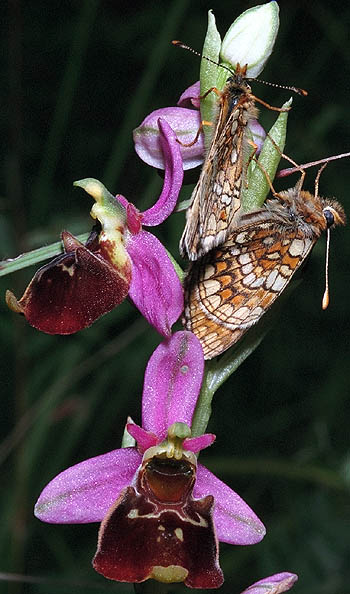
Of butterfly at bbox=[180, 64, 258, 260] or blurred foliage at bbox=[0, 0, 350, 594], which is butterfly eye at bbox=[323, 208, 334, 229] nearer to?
butterfly at bbox=[180, 64, 258, 260]

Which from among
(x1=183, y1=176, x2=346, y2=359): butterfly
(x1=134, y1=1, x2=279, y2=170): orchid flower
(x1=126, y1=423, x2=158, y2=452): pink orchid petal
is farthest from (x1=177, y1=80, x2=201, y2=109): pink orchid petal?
(x1=126, y1=423, x2=158, y2=452): pink orchid petal

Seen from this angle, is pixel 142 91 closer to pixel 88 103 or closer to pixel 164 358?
pixel 164 358

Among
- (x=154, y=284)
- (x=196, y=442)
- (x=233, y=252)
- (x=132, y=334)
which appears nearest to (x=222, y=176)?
(x=233, y=252)

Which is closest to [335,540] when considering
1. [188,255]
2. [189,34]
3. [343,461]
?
[343,461]

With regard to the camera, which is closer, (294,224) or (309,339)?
(294,224)

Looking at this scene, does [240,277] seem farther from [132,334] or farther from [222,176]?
[132,334]

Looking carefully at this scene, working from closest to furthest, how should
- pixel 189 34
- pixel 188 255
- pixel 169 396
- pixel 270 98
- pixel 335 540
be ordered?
pixel 188 255, pixel 169 396, pixel 335 540, pixel 270 98, pixel 189 34
